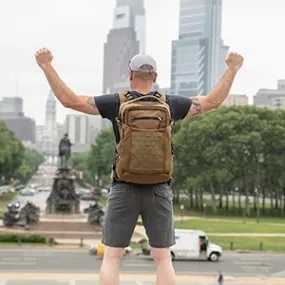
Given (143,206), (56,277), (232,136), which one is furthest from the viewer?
(232,136)

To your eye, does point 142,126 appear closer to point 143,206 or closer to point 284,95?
point 143,206

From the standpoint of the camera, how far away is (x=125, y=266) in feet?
108

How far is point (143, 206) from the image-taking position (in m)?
5.71

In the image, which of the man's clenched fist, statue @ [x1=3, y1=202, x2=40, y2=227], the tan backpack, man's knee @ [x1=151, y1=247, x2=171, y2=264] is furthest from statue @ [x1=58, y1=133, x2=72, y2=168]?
the tan backpack

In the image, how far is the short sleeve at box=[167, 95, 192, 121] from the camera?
576 centimetres

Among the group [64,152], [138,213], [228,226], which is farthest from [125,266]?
[138,213]

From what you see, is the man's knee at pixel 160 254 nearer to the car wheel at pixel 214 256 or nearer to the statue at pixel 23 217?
the car wheel at pixel 214 256

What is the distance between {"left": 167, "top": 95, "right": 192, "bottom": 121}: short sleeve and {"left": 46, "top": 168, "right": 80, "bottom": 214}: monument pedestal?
157 feet

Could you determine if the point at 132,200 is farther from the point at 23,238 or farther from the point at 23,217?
the point at 23,217

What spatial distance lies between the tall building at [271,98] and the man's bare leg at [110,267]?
82924mm

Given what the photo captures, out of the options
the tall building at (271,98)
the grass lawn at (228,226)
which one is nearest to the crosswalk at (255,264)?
the grass lawn at (228,226)

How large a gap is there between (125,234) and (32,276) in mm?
24447

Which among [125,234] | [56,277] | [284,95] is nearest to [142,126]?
[125,234]

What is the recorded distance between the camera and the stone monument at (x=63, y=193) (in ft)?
175
